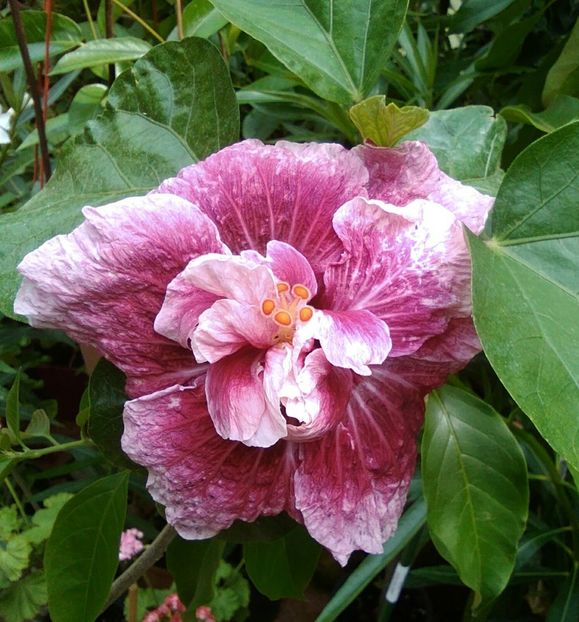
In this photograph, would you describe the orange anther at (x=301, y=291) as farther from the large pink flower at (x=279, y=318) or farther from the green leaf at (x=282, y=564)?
the green leaf at (x=282, y=564)

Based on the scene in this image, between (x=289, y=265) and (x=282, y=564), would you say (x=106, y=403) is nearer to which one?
(x=289, y=265)

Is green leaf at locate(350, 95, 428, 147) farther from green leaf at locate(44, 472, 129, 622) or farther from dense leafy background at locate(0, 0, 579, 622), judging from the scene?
green leaf at locate(44, 472, 129, 622)

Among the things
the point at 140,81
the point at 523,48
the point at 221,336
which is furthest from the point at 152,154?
the point at 523,48

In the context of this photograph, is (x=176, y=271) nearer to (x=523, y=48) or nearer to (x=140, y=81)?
(x=140, y=81)

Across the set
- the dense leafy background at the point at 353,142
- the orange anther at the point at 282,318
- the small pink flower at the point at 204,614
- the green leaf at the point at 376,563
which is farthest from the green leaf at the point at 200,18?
the small pink flower at the point at 204,614

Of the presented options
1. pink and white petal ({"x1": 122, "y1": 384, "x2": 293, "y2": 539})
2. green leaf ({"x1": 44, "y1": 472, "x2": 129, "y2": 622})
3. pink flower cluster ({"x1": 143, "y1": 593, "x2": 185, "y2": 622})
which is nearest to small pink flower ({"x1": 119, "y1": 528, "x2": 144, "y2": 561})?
pink flower cluster ({"x1": 143, "y1": 593, "x2": 185, "y2": 622})

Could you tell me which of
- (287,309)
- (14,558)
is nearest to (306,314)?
(287,309)
